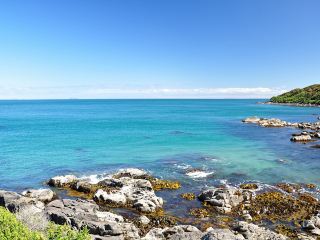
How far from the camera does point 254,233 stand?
27.6 metres

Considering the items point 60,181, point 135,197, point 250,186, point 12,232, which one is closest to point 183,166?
point 250,186

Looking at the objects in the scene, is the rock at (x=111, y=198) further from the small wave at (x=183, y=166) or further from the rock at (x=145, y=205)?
the small wave at (x=183, y=166)

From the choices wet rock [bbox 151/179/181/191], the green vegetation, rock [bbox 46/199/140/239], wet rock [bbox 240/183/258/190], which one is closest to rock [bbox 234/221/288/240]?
rock [bbox 46/199/140/239]

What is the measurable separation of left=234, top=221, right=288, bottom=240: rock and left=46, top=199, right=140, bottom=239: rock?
28.8 ft

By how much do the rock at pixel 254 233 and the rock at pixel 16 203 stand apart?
57.7 ft

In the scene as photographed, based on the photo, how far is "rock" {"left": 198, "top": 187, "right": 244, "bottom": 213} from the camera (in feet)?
118

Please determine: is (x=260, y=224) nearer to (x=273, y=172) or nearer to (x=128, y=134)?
(x=273, y=172)

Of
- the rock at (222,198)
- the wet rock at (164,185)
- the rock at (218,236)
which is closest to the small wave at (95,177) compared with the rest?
the wet rock at (164,185)

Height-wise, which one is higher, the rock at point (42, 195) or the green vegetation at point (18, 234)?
the green vegetation at point (18, 234)

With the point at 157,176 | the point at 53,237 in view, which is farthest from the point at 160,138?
the point at 53,237

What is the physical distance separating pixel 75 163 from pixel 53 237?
135 ft

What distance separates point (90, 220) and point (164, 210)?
959 cm

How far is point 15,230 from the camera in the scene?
16.7 metres

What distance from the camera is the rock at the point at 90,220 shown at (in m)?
27.2
